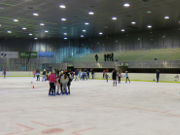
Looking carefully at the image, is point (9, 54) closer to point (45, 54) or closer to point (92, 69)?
point (45, 54)

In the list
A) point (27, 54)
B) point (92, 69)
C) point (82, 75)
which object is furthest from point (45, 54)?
point (82, 75)

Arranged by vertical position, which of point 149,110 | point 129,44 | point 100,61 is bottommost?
point 149,110

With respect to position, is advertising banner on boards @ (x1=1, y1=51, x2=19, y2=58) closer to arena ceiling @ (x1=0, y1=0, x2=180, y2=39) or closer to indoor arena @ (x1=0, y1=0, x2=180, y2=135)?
indoor arena @ (x1=0, y1=0, x2=180, y2=135)

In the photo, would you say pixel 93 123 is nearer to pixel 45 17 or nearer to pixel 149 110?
pixel 149 110

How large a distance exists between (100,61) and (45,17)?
16.0m

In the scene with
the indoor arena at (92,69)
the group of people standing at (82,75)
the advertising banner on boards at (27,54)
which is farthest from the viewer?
the advertising banner on boards at (27,54)

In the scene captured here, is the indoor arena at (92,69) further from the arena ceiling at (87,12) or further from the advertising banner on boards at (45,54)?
the advertising banner on boards at (45,54)

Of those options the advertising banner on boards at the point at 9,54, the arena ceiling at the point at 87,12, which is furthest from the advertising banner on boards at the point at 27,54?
the arena ceiling at the point at 87,12

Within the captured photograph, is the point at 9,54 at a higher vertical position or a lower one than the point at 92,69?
higher

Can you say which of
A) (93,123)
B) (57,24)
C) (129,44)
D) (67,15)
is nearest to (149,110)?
(93,123)

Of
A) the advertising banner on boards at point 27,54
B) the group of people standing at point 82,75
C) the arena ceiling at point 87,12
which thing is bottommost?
the group of people standing at point 82,75

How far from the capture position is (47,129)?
201 inches

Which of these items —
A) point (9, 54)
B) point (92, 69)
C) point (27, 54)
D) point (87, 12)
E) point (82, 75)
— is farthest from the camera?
point (27, 54)

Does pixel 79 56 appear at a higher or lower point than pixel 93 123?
higher
